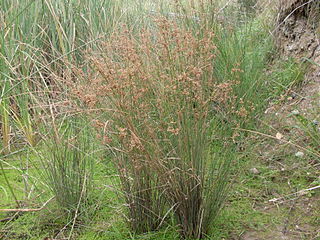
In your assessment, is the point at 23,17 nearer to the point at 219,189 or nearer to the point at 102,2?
the point at 102,2

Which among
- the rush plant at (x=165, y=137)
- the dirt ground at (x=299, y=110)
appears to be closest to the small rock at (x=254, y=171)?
the dirt ground at (x=299, y=110)

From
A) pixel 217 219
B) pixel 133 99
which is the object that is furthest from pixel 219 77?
pixel 133 99

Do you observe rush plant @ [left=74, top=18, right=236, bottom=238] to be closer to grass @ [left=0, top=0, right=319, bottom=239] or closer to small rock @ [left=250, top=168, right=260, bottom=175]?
grass @ [left=0, top=0, right=319, bottom=239]

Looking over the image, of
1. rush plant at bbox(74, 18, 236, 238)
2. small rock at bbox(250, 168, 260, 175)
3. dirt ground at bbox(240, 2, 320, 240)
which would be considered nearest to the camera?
rush plant at bbox(74, 18, 236, 238)

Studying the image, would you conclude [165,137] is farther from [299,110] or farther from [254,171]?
[299,110]

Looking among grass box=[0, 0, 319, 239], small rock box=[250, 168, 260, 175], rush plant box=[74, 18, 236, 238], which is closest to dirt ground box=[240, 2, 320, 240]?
grass box=[0, 0, 319, 239]

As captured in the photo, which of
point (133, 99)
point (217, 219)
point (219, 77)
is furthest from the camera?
point (219, 77)

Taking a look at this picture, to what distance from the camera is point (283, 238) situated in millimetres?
2264

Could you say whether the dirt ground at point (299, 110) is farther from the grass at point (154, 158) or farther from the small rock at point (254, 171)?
the small rock at point (254, 171)

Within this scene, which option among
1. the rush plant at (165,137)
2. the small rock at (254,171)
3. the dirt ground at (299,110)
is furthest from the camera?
the small rock at (254,171)

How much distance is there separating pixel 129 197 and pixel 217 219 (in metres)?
0.51

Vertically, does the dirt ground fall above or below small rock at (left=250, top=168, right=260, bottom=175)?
above

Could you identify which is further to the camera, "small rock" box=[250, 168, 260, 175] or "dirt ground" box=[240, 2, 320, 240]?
"small rock" box=[250, 168, 260, 175]

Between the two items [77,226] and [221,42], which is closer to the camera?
[77,226]
